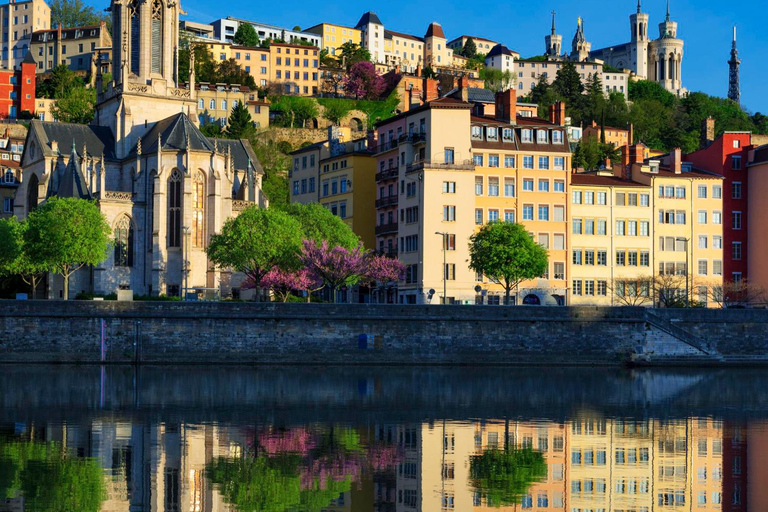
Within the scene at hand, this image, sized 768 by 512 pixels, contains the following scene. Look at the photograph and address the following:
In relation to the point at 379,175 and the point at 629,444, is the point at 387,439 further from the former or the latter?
the point at 379,175

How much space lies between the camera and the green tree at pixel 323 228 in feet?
299

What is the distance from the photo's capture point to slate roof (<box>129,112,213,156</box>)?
98.5 m

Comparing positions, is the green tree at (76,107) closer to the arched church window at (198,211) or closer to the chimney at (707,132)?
the arched church window at (198,211)

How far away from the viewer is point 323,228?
301 feet

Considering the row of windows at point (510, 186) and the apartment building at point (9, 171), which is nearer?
the row of windows at point (510, 186)

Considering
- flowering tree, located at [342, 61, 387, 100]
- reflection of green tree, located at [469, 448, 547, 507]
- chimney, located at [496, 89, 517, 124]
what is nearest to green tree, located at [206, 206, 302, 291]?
chimney, located at [496, 89, 517, 124]

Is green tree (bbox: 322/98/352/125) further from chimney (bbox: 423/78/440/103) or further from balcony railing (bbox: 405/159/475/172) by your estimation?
balcony railing (bbox: 405/159/475/172)

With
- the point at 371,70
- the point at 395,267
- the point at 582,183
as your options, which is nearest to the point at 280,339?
the point at 395,267

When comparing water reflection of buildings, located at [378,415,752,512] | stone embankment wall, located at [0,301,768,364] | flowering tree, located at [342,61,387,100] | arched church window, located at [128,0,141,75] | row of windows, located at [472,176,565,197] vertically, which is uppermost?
flowering tree, located at [342,61,387,100]

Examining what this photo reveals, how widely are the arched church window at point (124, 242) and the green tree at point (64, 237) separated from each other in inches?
333

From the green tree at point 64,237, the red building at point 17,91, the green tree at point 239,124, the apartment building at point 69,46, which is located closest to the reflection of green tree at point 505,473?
the green tree at point 64,237

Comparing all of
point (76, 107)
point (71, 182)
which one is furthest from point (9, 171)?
point (76, 107)

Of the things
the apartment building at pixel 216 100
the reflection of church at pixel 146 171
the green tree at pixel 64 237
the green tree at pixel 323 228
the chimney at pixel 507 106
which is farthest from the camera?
the apartment building at pixel 216 100

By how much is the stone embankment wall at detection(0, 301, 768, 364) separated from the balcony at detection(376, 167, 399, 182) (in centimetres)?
2783
